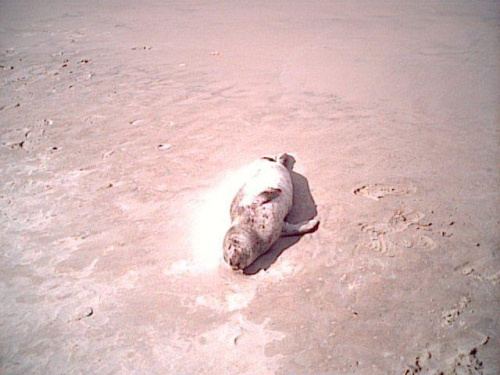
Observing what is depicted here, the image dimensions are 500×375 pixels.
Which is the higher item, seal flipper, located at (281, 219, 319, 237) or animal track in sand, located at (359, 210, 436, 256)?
seal flipper, located at (281, 219, 319, 237)

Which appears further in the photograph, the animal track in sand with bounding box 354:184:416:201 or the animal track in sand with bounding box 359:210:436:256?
the animal track in sand with bounding box 354:184:416:201

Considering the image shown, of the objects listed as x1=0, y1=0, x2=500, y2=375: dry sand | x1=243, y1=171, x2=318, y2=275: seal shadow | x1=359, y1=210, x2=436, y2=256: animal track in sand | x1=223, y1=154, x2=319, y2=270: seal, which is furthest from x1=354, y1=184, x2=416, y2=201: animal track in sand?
x1=223, y1=154, x2=319, y2=270: seal

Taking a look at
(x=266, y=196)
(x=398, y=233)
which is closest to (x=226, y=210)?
(x=266, y=196)

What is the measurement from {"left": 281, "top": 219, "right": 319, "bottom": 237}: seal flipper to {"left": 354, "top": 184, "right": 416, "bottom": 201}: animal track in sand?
0.72 metres

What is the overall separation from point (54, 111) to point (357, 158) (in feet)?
14.7

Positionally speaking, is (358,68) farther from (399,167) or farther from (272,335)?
(272,335)

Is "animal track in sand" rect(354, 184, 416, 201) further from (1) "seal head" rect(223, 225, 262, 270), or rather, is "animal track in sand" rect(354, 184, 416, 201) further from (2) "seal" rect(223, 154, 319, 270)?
(1) "seal head" rect(223, 225, 262, 270)

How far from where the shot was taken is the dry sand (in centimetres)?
260

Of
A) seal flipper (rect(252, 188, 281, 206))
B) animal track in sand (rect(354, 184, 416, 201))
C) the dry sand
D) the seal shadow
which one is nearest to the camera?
the dry sand

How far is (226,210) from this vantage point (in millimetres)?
3721

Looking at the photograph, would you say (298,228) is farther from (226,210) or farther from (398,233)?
(398,233)

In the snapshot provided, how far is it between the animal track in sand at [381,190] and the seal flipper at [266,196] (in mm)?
935

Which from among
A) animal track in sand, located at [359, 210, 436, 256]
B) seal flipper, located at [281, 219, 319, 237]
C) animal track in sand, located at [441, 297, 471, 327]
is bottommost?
animal track in sand, located at [441, 297, 471, 327]

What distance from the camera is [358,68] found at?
284 inches
